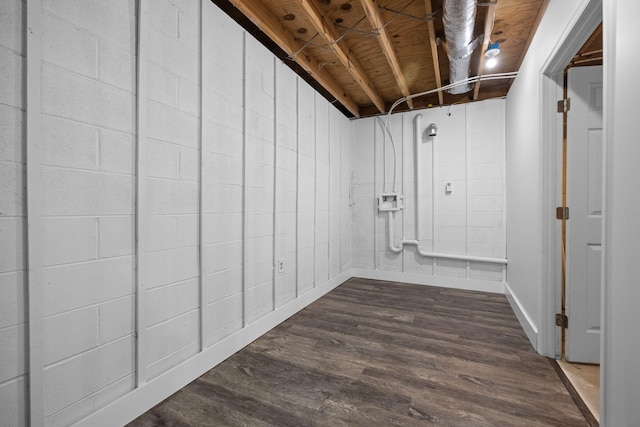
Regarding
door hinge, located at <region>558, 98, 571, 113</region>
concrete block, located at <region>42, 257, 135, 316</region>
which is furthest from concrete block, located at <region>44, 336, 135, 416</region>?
door hinge, located at <region>558, 98, 571, 113</region>

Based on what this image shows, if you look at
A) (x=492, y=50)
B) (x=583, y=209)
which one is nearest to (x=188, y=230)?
(x=583, y=209)

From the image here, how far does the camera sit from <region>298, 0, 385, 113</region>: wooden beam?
6.76 feet

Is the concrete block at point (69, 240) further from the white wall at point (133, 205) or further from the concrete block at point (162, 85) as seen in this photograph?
the concrete block at point (162, 85)

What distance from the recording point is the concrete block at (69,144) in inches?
Answer: 43.7

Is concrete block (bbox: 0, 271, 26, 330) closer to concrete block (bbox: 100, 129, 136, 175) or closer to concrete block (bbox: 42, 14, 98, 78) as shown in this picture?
concrete block (bbox: 100, 129, 136, 175)

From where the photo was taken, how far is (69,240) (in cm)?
117

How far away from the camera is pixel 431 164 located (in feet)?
12.5

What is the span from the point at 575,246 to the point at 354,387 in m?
1.75

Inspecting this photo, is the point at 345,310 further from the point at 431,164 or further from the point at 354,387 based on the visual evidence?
the point at 431,164

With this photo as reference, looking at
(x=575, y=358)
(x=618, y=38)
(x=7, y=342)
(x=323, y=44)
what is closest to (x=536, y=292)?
(x=575, y=358)

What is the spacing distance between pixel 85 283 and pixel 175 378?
0.80 metres

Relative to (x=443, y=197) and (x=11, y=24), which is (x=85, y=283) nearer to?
(x=11, y=24)

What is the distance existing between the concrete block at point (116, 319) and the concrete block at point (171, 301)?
8 cm

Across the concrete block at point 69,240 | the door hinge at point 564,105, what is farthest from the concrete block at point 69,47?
the door hinge at point 564,105
